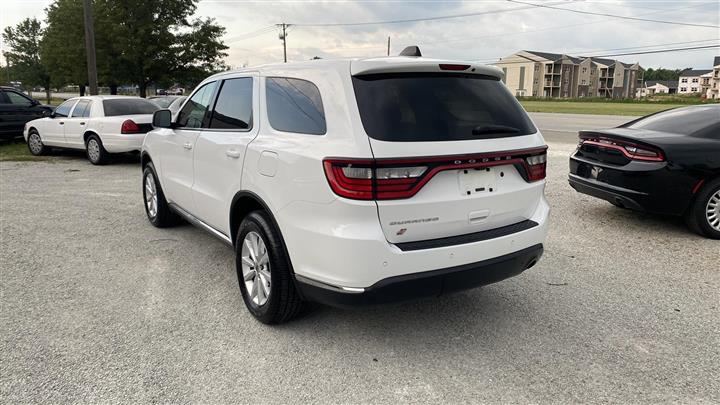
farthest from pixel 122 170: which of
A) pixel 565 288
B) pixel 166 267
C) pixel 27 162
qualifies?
pixel 565 288

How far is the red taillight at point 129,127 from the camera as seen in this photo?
10500 mm

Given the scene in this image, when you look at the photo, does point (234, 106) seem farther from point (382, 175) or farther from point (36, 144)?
point (36, 144)

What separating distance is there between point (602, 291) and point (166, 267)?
386 centimetres

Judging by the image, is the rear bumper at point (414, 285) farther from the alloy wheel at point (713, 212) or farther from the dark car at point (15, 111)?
the dark car at point (15, 111)

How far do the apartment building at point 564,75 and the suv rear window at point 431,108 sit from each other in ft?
315

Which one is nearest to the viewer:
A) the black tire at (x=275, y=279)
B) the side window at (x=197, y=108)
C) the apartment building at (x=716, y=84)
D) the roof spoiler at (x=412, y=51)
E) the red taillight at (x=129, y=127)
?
the black tire at (x=275, y=279)

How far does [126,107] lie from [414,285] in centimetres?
1020

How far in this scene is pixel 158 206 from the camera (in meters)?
5.86

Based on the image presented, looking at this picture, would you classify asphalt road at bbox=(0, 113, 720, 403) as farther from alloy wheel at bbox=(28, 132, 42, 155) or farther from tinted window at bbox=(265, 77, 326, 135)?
alloy wheel at bbox=(28, 132, 42, 155)

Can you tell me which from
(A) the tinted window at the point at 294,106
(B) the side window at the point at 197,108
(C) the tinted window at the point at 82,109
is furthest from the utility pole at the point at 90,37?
(A) the tinted window at the point at 294,106

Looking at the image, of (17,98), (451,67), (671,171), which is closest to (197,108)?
(451,67)

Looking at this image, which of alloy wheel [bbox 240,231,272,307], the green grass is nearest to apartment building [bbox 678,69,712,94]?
the green grass

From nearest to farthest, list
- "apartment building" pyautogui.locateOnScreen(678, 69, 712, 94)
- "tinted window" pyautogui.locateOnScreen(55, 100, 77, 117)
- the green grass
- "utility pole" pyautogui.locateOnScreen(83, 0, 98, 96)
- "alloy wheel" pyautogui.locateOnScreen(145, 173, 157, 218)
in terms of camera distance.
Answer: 1. "alloy wheel" pyautogui.locateOnScreen(145, 173, 157, 218)
2. "tinted window" pyautogui.locateOnScreen(55, 100, 77, 117)
3. "utility pole" pyautogui.locateOnScreen(83, 0, 98, 96)
4. the green grass
5. "apartment building" pyautogui.locateOnScreen(678, 69, 712, 94)

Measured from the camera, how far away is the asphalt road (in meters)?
2.82
